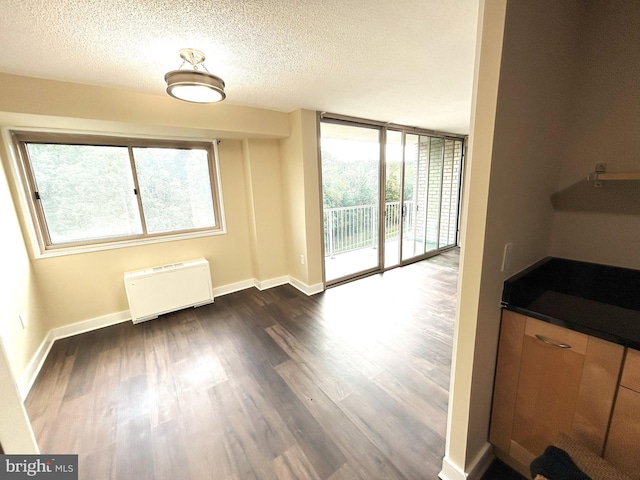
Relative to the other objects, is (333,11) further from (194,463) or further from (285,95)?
(194,463)

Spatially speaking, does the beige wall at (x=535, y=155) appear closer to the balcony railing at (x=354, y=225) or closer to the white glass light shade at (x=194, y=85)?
the white glass light shade at (x=194, y=85)

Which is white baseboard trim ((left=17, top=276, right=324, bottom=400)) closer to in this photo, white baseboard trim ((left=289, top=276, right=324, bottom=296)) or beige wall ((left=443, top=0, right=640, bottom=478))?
white baseboard trim ((left=289, top=276, right=324, bottom=296))

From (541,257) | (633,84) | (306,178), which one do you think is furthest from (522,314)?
(306,178)

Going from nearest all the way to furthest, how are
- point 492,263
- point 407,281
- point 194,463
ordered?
point 492,263, point 194,463, point 407,281

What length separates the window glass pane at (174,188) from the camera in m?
2.96

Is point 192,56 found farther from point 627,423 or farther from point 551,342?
point 627,423

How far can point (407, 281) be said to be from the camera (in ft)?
12.4

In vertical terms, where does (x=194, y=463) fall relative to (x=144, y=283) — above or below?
below

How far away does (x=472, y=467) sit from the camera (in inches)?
49.1

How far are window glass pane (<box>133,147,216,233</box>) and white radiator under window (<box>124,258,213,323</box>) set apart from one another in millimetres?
547

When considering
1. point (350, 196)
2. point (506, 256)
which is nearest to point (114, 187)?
point (350, 196)

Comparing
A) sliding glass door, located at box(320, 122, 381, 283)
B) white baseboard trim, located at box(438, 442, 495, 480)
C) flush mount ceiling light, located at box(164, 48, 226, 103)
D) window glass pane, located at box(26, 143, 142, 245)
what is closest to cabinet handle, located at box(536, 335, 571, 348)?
white baseboard trim, located at box(438, 442, 495, 480)

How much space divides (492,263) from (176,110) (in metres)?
2.79

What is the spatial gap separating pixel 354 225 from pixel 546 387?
390cm
